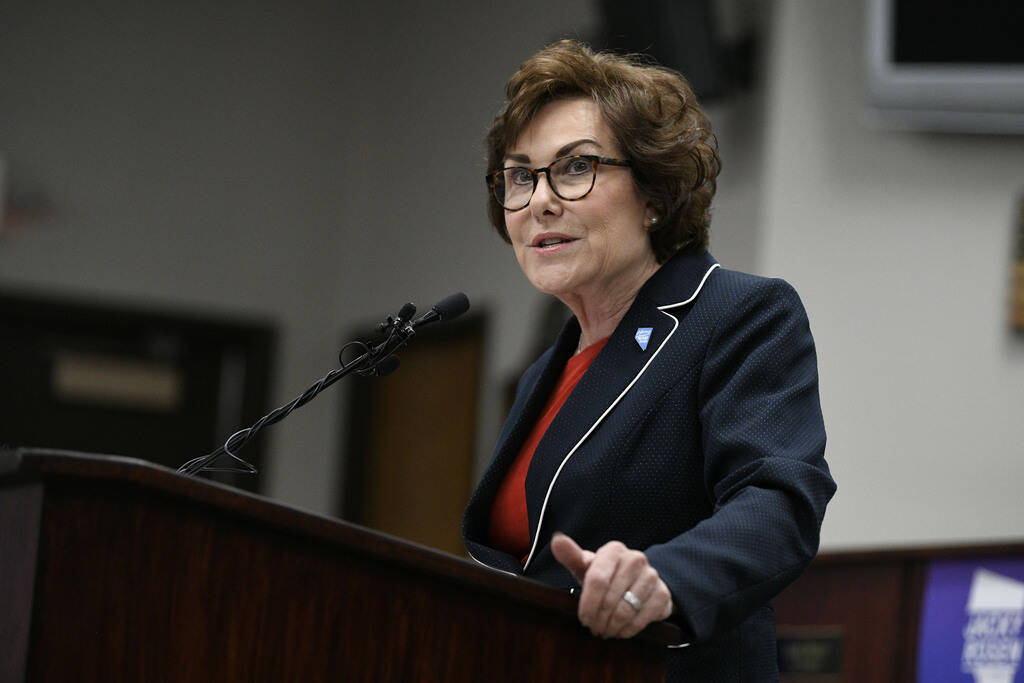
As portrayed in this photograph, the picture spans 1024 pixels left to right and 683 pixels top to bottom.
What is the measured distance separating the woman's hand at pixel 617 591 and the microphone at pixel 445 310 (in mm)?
488

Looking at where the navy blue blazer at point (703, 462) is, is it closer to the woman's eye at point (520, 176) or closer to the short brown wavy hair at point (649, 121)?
the short brown wavy hair at point (649, 121)

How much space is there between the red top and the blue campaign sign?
1326 mm

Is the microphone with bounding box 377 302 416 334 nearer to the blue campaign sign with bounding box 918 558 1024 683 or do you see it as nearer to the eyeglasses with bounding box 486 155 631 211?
the eyeglasses with bounding box 486 155 631 211

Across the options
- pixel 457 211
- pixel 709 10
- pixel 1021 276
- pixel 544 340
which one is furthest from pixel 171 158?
pixel 1021 276

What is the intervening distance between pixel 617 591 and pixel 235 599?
0.30m

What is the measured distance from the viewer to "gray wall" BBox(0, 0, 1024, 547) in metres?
3.23

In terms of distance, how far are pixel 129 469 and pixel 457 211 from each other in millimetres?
4179

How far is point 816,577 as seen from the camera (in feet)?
7.99

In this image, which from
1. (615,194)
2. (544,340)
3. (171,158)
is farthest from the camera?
(171,158)

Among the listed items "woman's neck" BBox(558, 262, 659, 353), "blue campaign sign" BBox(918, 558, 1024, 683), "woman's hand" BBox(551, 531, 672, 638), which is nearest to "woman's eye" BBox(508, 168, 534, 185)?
"woman's neck" BBox(558, 262, 659, 353)

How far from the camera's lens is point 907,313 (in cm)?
325

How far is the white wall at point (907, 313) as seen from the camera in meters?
3.22

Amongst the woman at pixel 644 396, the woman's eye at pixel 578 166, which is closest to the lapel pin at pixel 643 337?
the woman at pixel 644 396

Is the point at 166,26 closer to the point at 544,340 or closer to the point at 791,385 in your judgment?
the point at 544,340
